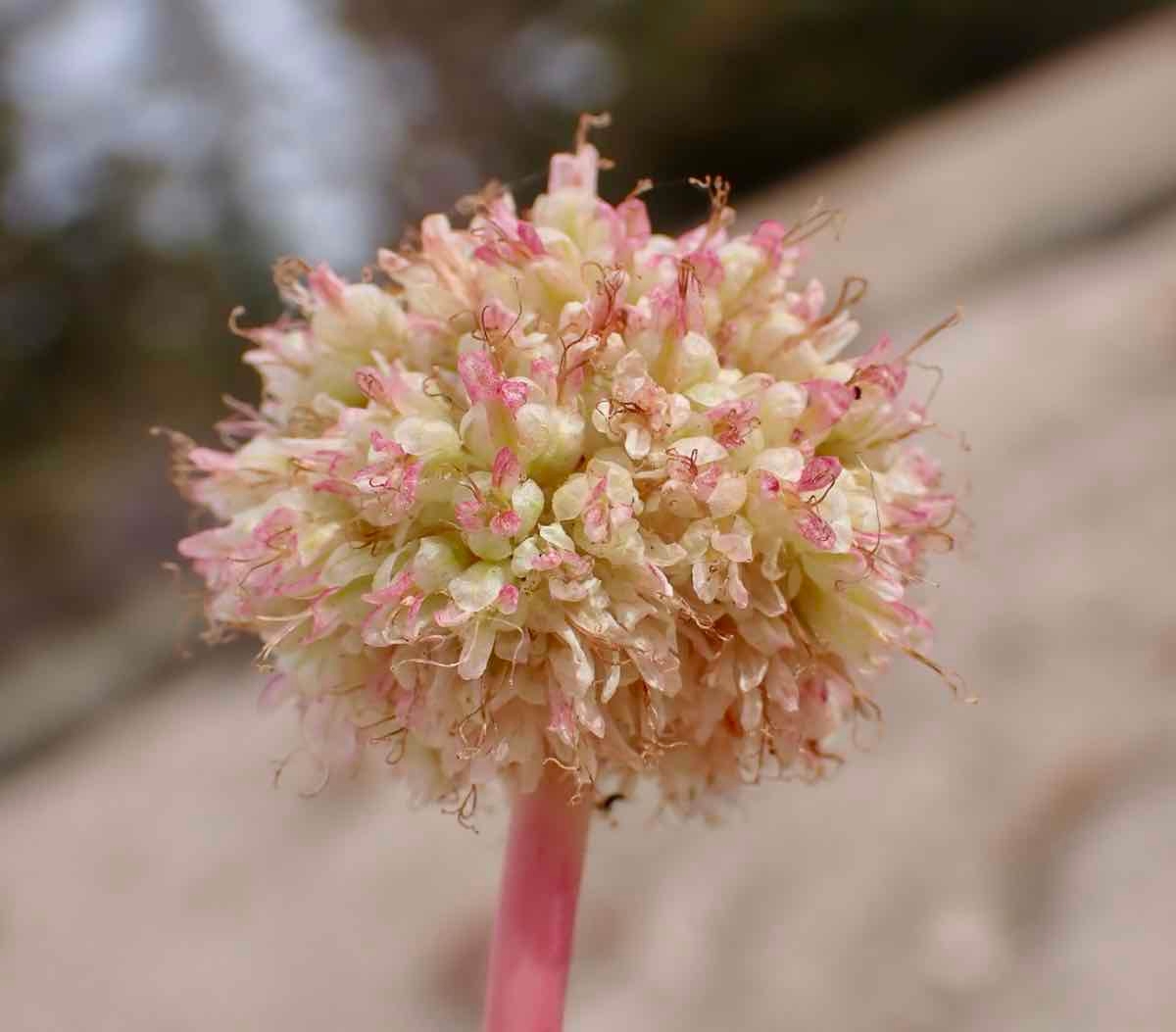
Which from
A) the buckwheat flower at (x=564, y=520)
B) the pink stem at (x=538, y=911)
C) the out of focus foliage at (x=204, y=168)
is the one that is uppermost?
the out of focus foliage at (x=204, y=168)

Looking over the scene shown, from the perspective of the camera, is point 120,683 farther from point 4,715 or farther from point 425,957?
point 425,957

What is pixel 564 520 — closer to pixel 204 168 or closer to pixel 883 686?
pixel 883 686

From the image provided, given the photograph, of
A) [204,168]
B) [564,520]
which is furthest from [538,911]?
[204,168]

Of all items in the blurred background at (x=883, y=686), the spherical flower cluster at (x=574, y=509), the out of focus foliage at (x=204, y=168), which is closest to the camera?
the spherical flower cluster at (x=574, y=509)

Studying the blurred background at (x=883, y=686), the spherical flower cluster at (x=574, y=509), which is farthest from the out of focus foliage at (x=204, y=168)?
the spherical flower cluster at (x=574, y=509)

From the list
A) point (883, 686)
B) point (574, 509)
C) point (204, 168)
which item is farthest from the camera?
point (204, 168)

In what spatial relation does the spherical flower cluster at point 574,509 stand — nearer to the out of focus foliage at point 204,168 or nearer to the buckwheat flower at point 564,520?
the buckwheat flower at point 564,520

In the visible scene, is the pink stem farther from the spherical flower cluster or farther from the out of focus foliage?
the out of focus foliage

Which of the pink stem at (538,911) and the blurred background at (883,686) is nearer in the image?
the pink stem at (538,911)

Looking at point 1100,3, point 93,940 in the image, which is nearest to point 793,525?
point 93,940

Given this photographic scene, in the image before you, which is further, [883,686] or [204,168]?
[204,168]
